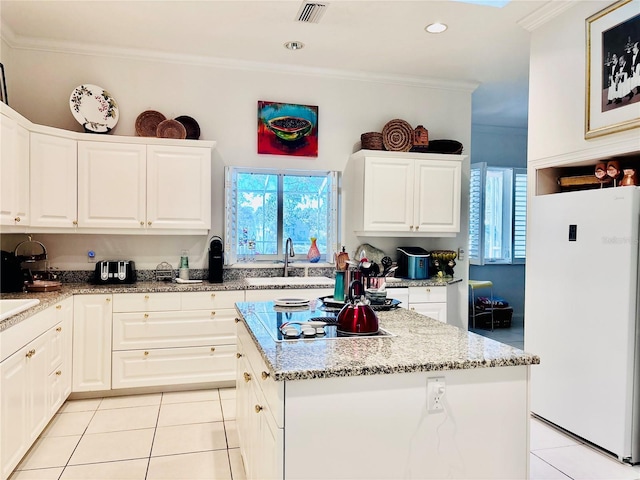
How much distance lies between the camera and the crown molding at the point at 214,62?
3846 millimetres

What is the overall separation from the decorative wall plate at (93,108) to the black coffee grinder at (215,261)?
4.37ft

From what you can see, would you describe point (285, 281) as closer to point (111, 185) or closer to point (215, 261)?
point (215, 261)

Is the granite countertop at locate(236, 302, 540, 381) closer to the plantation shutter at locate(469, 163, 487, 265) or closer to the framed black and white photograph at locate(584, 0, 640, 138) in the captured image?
the framed black and white photograph at locate(584, 0, 640, 138)

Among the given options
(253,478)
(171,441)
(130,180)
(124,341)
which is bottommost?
(171,441)

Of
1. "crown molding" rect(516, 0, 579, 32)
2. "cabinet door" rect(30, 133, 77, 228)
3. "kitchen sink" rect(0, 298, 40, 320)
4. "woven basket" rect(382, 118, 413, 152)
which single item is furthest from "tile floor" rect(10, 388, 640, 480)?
"crown molding" rect(516, 0, 579, 32)

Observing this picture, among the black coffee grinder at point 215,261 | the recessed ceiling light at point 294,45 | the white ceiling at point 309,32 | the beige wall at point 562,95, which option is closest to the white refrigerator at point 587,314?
the beige wall at point 562,95

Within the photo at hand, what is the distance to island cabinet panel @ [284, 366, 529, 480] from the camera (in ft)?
5.21

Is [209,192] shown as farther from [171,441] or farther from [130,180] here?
[171,441]

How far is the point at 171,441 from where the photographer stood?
2941 mm

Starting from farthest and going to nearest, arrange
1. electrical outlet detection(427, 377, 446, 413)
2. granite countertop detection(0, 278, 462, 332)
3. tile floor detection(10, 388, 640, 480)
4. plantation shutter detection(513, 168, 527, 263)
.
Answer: plantation shutter detection(513, 168, 527, 263)
granite countertop detection(0, 278, 462, 332)
tile floor detection(10, 388, 640, 480)
electrical outlet detection(427, 377, 446, 413)

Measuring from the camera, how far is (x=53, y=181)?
3553mm

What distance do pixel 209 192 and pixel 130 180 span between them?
0.65 metres

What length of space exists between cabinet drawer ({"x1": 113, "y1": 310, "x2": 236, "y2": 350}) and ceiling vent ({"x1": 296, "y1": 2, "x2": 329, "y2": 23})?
7.81 ft

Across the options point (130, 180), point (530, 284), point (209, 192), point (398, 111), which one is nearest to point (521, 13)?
point (398, 111)
